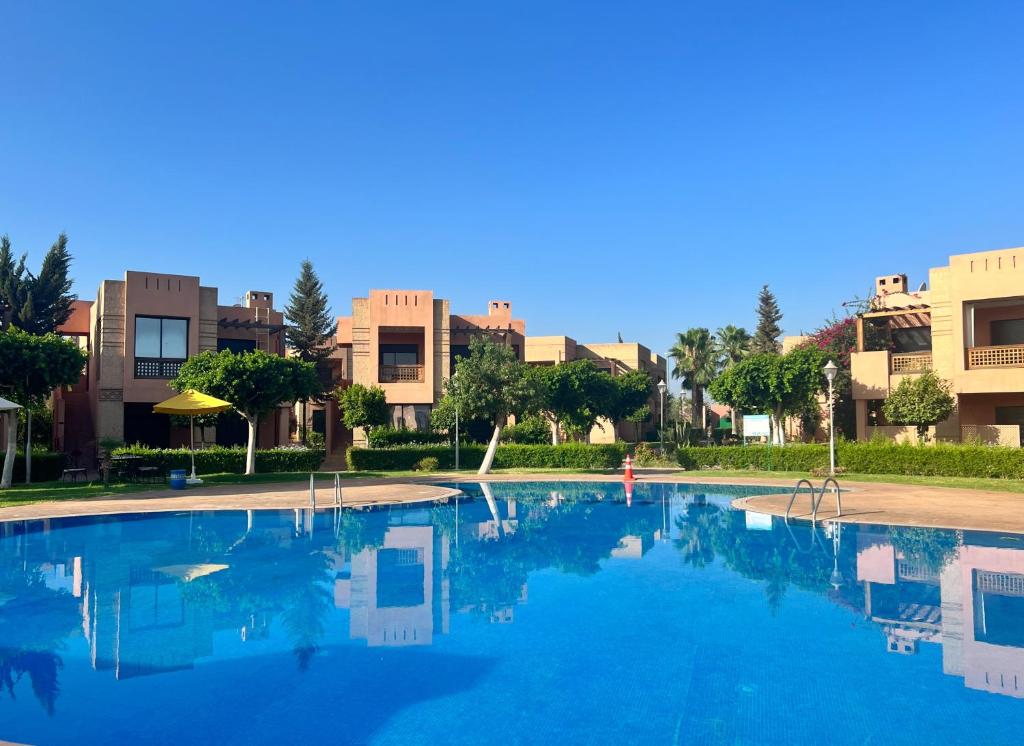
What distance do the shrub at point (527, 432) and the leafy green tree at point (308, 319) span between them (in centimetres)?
1664

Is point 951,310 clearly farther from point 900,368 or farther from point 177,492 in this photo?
point 177,492

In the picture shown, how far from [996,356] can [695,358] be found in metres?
30.7

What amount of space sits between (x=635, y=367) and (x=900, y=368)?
25230 millimetres

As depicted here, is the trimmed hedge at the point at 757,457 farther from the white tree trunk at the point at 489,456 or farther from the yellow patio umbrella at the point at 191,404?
the yellow patio umbrella at the point at 191,404

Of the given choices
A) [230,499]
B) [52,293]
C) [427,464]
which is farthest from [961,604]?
[52,293]

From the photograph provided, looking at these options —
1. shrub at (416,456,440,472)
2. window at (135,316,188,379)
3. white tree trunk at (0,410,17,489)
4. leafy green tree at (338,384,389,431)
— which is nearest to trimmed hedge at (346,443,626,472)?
shrub at (416,456,440,472)

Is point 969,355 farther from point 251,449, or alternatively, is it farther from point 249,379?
point 251,449

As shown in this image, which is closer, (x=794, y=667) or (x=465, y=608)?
(x=794, y=667)

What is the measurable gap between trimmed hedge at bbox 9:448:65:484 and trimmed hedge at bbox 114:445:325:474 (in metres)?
2.01

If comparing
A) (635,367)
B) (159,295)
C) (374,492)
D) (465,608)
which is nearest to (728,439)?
(635,367)

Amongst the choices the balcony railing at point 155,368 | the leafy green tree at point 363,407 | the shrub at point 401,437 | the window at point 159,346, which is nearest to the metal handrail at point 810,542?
the shrub at point 401,437

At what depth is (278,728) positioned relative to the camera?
248 inches

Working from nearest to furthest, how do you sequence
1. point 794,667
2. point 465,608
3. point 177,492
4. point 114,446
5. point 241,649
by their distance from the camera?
point 794,667
point 241,649
point 465,608
point 177,492
point 114,446

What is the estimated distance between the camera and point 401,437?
113 feet
